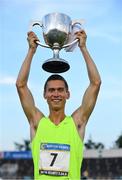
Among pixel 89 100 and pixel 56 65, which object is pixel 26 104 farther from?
pixel 89 100

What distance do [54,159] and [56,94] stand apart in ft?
1.77

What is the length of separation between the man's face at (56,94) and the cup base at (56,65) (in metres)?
0.13

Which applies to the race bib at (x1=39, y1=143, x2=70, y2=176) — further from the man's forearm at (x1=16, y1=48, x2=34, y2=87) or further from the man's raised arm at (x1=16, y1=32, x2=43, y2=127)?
the man's forearm at (x1=16, y1=48, x2=34, y2=87)

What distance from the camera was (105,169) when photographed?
51.6 m

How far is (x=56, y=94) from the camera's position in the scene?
169 inches

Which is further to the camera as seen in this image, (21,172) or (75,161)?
(21,172)

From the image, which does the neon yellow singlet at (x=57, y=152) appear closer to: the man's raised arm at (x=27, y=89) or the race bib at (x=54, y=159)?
the race bib at (x=54, y=159)

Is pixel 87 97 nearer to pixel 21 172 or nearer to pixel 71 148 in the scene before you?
pixel 71 148

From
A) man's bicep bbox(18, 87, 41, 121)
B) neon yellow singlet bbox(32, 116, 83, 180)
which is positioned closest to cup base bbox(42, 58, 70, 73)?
man's bicep bbox(18, 87, 41, 121)

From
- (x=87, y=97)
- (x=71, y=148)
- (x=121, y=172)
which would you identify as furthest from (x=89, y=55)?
(x=121, y=172)

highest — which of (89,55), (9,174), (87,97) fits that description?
(89,55)

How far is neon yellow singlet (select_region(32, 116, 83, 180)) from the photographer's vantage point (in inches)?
163

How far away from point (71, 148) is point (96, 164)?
4888cm

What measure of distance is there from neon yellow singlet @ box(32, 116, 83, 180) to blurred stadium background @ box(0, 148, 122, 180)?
154ft
